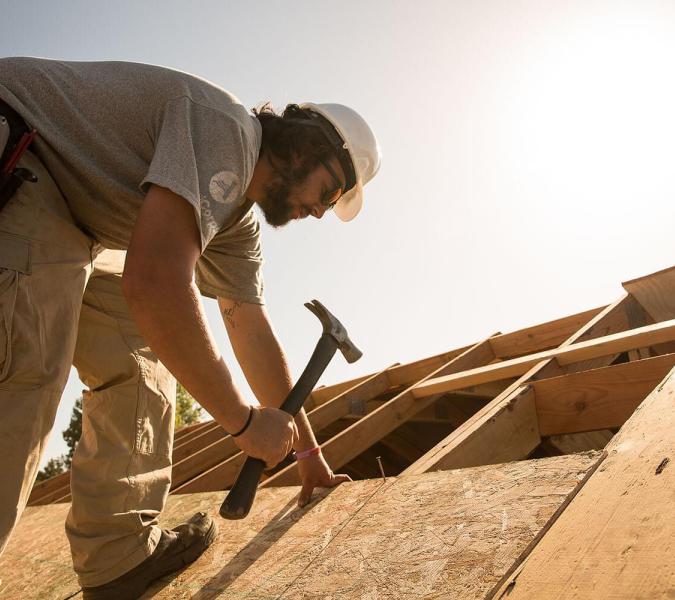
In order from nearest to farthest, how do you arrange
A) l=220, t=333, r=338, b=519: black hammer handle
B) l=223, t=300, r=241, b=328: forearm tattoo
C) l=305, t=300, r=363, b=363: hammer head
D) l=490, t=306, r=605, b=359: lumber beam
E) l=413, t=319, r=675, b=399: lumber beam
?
l=220, t=333, r=338, b=519: black hammer handle, l=305, t=300, r=363, b=363: hammer head, l=223, t=300, r=241, b=328: forearm tattoo, l=413, t=319, r=675, b=399: lumber beam, l=490, t=306, r=605, b=359: lumber beam

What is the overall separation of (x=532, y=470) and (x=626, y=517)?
0.57m

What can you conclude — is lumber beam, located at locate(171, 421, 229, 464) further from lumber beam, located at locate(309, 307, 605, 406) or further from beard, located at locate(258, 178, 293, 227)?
beard, located at locate(258, 178, 293, 227)

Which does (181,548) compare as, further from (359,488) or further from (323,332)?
(323,332)

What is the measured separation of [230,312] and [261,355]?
0.24 metres

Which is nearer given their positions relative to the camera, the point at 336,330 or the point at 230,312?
the point at 336,330

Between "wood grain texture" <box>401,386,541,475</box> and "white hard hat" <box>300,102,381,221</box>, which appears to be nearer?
"wood grain texture" <box>401,386,541,475</box>

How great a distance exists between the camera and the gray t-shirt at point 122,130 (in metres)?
1.67

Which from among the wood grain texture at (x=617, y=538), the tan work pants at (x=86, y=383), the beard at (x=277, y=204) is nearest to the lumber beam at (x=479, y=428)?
the wood grain texture at (x=617, y=538)

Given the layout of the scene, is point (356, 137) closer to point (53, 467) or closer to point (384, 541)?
point (384, 541)

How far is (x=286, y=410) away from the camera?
204 cm

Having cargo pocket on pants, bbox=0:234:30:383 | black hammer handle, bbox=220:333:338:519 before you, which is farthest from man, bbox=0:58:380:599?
black hammer handle, bbox=220:333:338:519

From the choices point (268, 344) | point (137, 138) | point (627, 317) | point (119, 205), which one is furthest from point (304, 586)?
point (627, 317)

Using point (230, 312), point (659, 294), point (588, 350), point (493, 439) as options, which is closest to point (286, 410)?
point (230, 312)

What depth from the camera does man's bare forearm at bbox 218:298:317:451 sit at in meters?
2.33
